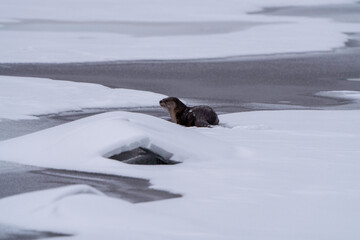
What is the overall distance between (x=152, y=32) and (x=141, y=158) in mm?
16719

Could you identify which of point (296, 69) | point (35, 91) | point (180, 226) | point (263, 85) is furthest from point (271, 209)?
point (296, 69)

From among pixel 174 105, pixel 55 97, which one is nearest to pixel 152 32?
pixel 55 97

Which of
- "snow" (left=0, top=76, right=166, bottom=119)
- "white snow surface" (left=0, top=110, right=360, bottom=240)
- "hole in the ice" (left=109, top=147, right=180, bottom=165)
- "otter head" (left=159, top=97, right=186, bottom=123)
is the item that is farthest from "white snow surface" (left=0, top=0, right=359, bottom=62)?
"hole in the ice" (left=109, top=147, right=180, bottom=165)

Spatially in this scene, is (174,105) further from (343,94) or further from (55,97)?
(343,94)

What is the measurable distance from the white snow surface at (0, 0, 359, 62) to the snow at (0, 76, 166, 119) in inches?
164

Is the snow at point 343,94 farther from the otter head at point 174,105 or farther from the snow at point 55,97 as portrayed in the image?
the otter head at point 174,105

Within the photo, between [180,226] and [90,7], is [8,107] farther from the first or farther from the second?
[90,7]

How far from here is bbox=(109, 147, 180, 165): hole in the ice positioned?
279 inches

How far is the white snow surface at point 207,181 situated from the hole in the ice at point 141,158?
0.30ft

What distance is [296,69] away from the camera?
16969 mm

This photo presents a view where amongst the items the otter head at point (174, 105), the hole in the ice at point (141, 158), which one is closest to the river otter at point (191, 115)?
the otter head at point (174, 105)

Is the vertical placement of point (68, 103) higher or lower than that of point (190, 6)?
lower

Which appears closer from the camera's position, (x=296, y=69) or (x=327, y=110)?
(x=327, y=110)

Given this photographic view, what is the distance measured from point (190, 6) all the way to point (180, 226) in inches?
1080
